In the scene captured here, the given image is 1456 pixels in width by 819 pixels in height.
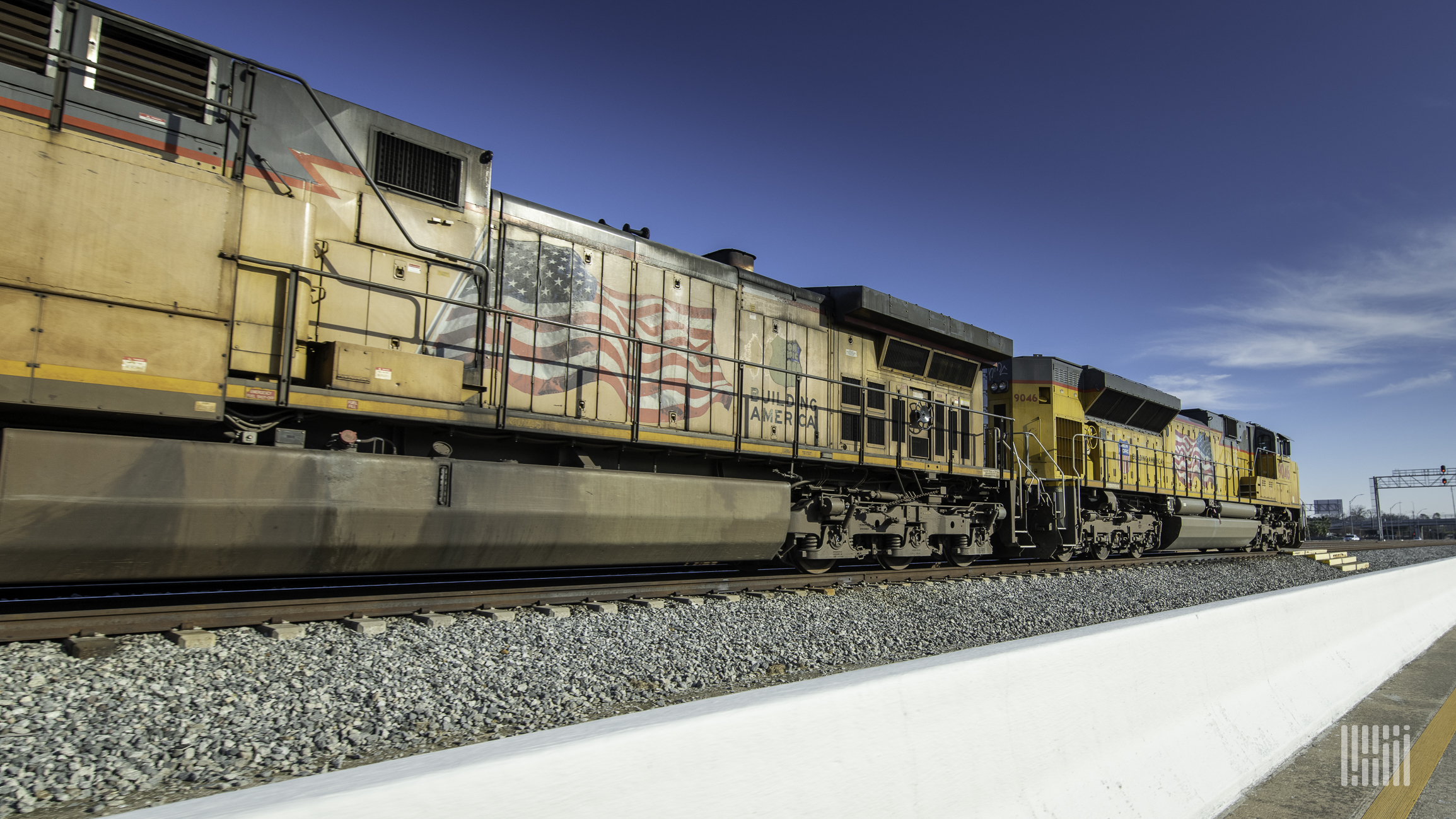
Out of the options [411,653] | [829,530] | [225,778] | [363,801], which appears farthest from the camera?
[829,530]

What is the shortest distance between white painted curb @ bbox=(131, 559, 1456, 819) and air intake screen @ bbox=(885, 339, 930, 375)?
22.5 ft

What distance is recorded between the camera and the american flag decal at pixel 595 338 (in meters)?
6.91

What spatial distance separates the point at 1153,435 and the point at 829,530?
1158 cm

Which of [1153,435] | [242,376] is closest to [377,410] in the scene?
[242,376]

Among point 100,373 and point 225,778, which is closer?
point 225,778

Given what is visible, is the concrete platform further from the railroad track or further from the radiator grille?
the railroad track

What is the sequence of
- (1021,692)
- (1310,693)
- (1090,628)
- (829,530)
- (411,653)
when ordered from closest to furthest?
1. (1021,692)
2. (1090,628)
3. (1310,693)
4. (411,653)
5. (829,530)

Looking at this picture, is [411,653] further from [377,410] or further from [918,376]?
[918,376]

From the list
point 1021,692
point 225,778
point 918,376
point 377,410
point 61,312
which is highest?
A: point 918,376

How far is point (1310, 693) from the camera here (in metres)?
3.81

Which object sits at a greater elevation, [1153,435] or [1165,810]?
[1153,435]

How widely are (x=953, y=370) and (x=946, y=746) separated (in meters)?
10.3

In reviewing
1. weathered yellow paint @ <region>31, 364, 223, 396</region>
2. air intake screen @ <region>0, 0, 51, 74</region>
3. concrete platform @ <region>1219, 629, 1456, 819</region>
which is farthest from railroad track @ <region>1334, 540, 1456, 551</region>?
air intake screen @ <region>0, 0, 51, 74</region>

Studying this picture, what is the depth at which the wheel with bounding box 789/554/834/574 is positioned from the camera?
29.6 ft
